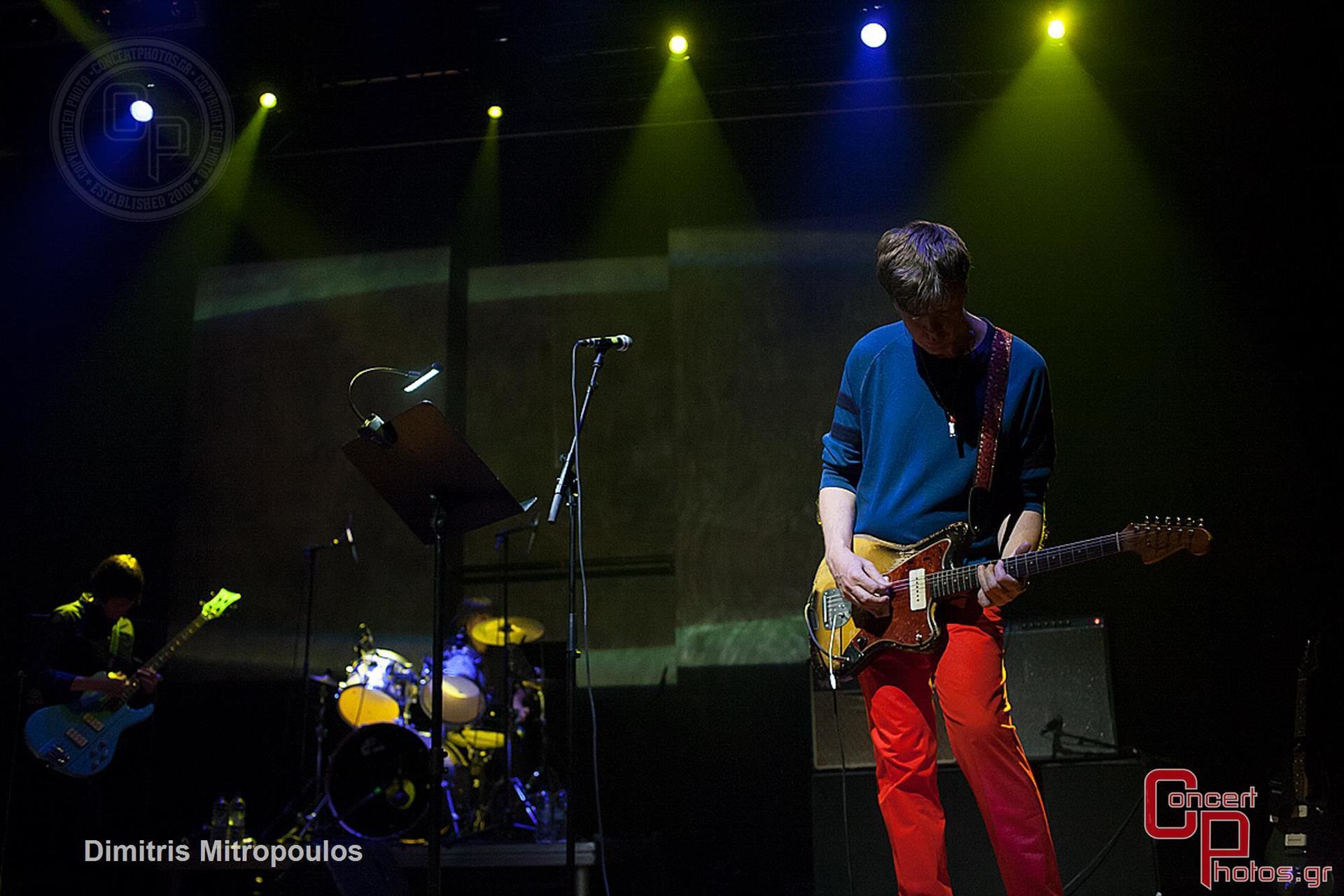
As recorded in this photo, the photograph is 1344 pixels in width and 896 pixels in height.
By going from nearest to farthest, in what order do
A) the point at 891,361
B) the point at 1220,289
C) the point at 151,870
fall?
the point at 891,361 < the point at 151,870 < the point at 1220,289

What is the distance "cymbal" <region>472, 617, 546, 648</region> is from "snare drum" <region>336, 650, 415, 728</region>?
0.54 metres

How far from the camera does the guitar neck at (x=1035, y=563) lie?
2615 millimetres

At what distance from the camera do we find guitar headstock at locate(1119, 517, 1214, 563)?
262cm

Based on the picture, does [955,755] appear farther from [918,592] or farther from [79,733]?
[79,733]

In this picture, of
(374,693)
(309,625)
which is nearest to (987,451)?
(374,693)

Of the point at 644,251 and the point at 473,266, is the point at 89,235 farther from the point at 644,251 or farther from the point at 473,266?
the point at 644,251

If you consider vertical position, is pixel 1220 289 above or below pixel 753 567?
above

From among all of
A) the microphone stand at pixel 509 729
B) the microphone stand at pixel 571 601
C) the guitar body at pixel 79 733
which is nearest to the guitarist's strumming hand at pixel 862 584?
the microphone stand at pixel 571 601

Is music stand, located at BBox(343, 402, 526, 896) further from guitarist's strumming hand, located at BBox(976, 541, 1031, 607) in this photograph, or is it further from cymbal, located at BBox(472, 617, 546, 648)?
cymbal, located at BBox(472, 617, 546, 648)

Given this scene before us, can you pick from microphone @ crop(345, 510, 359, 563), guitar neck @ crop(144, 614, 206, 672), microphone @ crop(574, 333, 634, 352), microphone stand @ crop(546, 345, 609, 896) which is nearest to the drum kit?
microphone @ crop(345, 510, 359, 563)

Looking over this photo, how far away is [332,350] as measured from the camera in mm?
7523

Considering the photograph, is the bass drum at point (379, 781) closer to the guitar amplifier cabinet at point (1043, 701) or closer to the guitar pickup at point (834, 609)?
the guitar amplifier cabinet at point (1043, 701)

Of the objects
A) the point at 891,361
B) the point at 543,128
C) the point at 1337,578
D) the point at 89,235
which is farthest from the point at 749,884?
the point at 89,235

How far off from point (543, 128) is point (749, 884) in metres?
4.93
